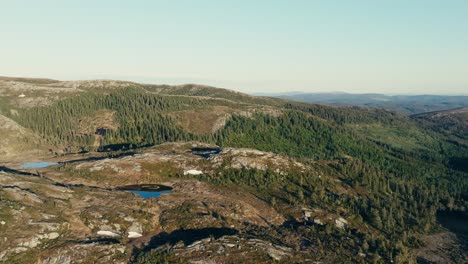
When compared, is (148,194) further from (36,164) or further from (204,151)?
(36,164)

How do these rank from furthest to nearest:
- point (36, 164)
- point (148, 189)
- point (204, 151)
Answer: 1. point (204, 151)
2. point (36, 164)
3. point (148, 189)

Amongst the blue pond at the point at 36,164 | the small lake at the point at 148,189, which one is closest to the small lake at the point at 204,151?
the small lake at the point at 148,189

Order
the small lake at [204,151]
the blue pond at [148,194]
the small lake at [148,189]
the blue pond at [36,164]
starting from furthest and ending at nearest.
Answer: the small lake at [204,151]
the blue pond at [36,164]
the small lake at [148,189]
the blue pond at [148,194]

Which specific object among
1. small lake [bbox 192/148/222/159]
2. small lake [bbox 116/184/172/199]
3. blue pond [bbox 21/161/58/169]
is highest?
small lake [bbox 192/148/222/159]

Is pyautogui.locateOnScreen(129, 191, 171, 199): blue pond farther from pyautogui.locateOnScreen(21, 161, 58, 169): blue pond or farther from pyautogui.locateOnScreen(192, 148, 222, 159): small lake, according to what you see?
pyautogui.locateOnScreen(21, 161, 58, 169): blue pond

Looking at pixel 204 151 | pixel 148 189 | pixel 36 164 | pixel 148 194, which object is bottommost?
pixel 36 164

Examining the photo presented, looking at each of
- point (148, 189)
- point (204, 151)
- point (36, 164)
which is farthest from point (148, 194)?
point (36, 164)

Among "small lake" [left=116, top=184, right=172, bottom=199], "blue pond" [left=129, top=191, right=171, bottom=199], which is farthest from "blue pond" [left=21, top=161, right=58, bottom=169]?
"blue pond" [left=129, top=191, right=171, bottom=199]

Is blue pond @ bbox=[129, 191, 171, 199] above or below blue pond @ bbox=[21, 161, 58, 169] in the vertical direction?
above

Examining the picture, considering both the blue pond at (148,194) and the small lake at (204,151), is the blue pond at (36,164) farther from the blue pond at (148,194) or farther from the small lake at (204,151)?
the small lake at (204,151)
